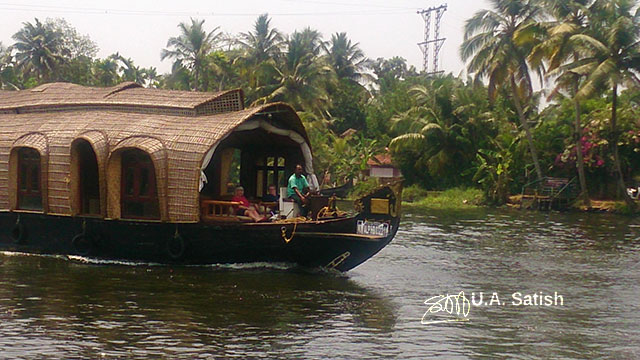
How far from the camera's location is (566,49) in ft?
78.8

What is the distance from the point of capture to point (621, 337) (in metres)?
7.68

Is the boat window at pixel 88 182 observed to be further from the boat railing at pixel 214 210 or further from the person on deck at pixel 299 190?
the person on deck at pixel 299 190

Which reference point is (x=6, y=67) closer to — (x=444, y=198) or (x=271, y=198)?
(x=444, y=198)

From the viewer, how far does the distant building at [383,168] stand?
3534 centimetres

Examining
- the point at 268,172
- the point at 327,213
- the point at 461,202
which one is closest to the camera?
the point at 327,213

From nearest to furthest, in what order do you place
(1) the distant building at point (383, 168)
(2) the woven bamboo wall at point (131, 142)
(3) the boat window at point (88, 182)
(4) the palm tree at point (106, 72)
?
(2) the woven bamboo wall at point (131, 142), (3) the boat window at point (88, 182), (1) the distant building at point (383, 168), (4) the palm tree at point (106, 72)

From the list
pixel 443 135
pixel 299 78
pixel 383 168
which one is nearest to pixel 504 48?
pixel 443 135

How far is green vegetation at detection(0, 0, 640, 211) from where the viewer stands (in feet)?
79.7

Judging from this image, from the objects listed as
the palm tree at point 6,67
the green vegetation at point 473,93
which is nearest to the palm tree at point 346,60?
the green vegetation at point 473,93

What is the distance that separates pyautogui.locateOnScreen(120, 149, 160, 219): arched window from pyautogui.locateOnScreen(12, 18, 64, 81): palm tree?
2812 centimetres

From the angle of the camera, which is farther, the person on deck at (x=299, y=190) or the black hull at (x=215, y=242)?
the person on deck at (x=299, y=190)

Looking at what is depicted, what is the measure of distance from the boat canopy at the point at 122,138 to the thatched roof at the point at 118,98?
15 millimetres

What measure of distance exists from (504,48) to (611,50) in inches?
151

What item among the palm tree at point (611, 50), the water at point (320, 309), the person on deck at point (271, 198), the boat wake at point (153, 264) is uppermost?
the palm tree at point (611, 50)
